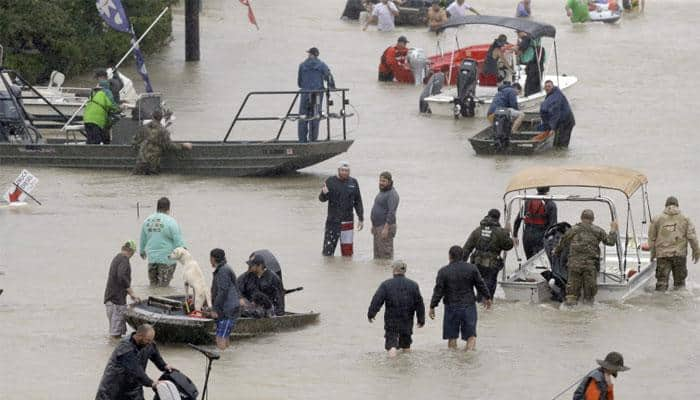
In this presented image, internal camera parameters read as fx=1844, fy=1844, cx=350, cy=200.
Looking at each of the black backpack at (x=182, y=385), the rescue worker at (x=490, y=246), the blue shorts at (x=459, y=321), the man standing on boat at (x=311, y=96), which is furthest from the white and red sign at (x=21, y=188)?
the black backpack at (x=182, y=385)

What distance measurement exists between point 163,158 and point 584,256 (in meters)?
10.3

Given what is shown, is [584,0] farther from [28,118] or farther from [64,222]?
[64,222]

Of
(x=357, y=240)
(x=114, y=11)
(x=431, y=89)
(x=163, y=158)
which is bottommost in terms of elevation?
(x=357, y=240)

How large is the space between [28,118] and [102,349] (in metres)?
12.3

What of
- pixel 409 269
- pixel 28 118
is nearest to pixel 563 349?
pixel 409 269

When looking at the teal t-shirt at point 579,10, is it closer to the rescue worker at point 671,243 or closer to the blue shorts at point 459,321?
the rescue worker at point 671,243

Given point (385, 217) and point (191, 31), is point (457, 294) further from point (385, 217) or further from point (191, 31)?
point (191, 31)

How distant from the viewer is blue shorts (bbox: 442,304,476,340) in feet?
58.7

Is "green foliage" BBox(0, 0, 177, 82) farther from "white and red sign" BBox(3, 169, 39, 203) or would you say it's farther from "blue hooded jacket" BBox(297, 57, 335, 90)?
"white and red sign" BBox(3, 169, 39, 203)

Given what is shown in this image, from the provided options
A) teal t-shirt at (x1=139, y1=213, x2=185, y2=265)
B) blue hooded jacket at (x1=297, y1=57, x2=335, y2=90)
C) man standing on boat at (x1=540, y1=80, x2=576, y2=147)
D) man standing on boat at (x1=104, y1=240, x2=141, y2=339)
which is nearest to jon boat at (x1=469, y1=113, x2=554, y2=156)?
man standing on boat at (x1=540, y1=80, x2=576, y2=147)

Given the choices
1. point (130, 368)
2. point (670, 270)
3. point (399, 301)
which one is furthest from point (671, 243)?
point (130, 368)

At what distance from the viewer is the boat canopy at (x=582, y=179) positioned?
2061 centimetres

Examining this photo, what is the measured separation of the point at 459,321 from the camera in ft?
58.9

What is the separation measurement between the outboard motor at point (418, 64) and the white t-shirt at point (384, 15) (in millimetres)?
9214
